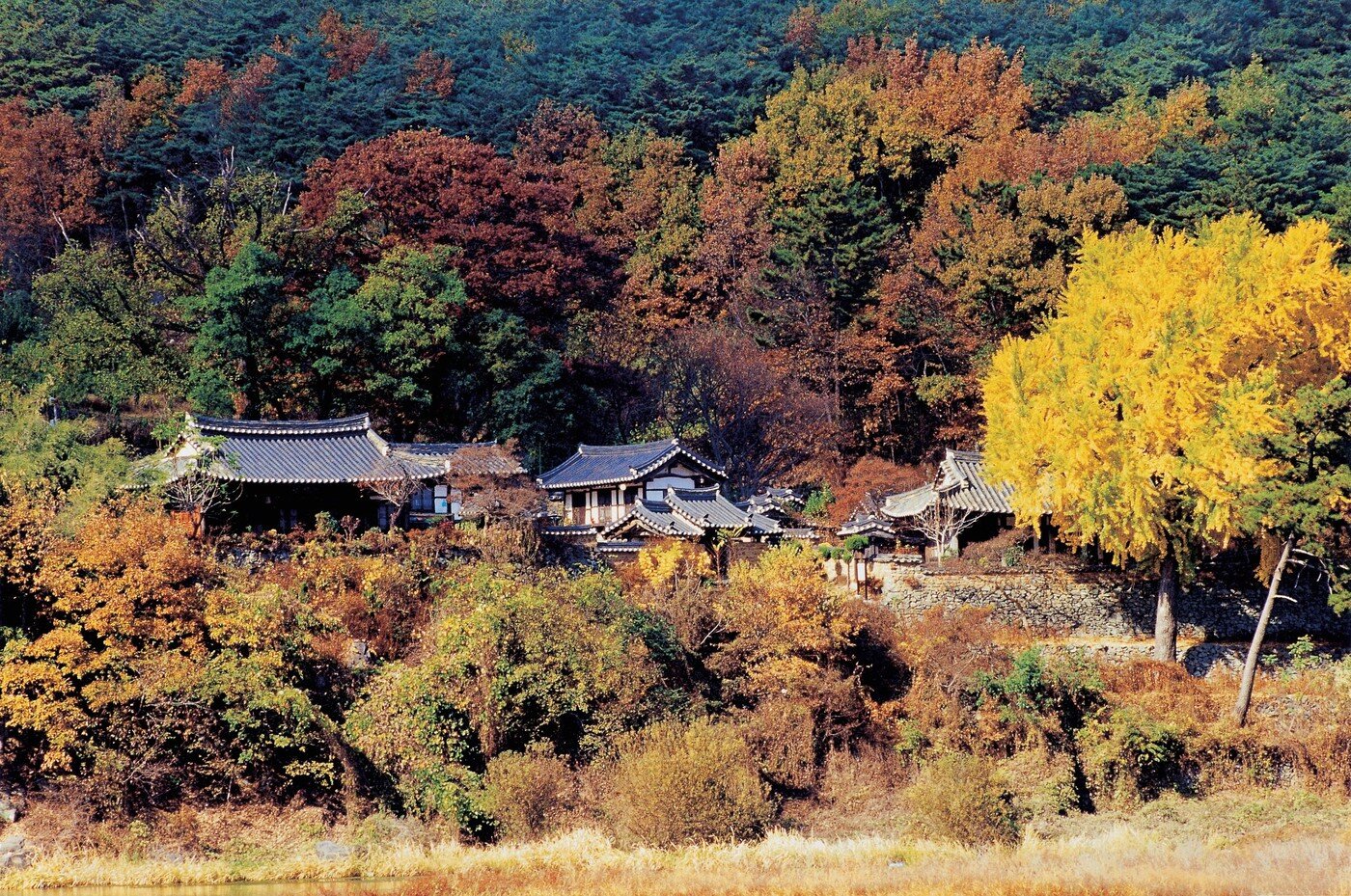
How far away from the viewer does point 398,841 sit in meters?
26.3

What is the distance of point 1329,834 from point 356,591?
1891 cm

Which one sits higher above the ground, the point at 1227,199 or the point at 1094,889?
the point at 1227,199

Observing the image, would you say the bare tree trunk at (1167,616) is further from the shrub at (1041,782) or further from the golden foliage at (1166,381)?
the shrub at (1041,782)

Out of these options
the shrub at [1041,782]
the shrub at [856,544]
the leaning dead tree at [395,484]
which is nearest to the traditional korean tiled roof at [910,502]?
the shrub at [856,544]

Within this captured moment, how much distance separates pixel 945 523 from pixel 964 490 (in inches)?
35.6

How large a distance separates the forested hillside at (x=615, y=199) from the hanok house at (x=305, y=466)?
381 cm

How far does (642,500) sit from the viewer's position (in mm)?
38625

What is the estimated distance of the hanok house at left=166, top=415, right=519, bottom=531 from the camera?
114 ft

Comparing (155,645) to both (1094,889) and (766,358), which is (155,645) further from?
(766,358)

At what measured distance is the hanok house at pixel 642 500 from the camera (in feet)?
121

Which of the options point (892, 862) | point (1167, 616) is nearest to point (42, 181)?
point (1167, 616)

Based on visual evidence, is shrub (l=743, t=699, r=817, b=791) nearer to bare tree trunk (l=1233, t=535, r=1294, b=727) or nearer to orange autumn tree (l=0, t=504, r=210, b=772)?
bare tree trunk (l=1233, t=535, r=1294, b=727)

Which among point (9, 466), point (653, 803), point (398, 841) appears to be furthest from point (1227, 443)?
point (9, 466)

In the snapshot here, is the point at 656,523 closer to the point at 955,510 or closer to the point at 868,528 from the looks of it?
the point at 868,528
